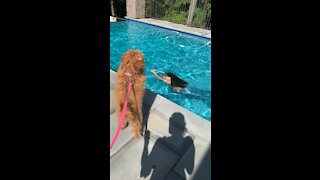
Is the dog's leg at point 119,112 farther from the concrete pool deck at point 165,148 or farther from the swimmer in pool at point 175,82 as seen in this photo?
the swimmer in pool at point 175,82

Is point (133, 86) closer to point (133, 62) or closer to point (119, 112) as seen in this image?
point (133, 62)

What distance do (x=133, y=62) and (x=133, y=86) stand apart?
0.38 metres

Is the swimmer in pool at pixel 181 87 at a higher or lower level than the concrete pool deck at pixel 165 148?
lower

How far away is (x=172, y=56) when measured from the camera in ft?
36.8

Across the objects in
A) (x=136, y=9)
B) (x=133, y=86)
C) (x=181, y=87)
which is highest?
(x=136, y=9)

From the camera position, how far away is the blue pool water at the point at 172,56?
726cm

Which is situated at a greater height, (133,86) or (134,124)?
(133,86)

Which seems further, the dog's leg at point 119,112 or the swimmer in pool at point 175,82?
the swimmer in pool at point 175,82

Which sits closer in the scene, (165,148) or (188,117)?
(165,148)

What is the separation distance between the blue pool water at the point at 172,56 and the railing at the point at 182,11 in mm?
2886

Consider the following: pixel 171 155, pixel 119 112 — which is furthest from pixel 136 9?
pixel 171 155

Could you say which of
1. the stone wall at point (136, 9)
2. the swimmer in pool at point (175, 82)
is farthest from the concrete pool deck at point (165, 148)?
the stone wall at point (136, 9)
